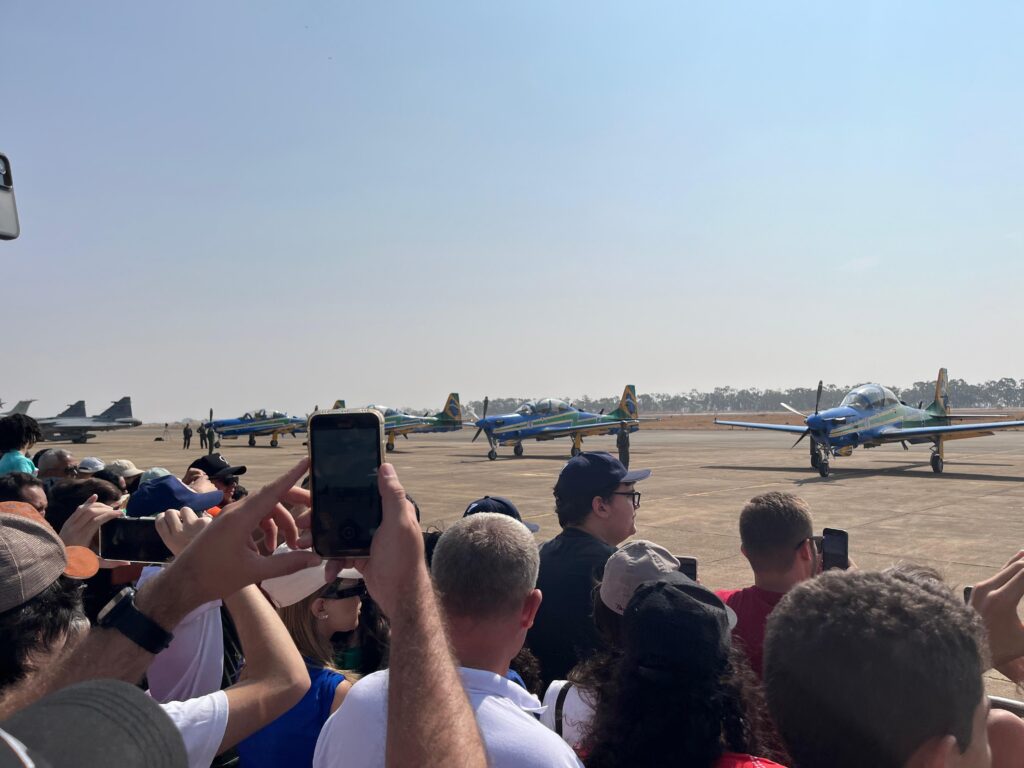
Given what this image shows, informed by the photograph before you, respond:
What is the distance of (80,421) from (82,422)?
658 millimetres

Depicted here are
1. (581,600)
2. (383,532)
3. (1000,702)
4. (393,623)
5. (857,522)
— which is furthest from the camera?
(857,522)

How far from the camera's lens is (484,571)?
1.86m

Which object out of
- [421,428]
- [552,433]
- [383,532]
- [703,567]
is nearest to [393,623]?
[383,532]

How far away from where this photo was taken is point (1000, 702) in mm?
2057

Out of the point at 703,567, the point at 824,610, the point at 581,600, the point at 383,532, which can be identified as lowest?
the point at 703,567

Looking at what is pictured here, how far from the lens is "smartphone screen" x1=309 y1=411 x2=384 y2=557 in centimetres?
150

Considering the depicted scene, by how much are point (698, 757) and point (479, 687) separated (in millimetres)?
521

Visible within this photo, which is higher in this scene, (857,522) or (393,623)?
(393,623)

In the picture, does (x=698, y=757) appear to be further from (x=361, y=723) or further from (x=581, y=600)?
(x=581, y=600)

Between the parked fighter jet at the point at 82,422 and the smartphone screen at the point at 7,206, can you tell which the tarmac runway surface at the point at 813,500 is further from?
the parked fighter jet at the point at 82,422

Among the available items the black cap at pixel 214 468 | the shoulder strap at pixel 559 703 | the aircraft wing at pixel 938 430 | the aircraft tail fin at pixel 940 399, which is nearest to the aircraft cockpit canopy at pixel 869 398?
the aircraft wing at pixel 938 430

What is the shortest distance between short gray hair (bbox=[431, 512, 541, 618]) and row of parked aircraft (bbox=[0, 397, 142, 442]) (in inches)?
2046

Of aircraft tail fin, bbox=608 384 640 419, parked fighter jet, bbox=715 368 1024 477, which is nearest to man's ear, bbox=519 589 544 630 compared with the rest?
parked fighter jet, bbox=715 368 1024 477

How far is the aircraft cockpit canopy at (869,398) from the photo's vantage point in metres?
20.7
